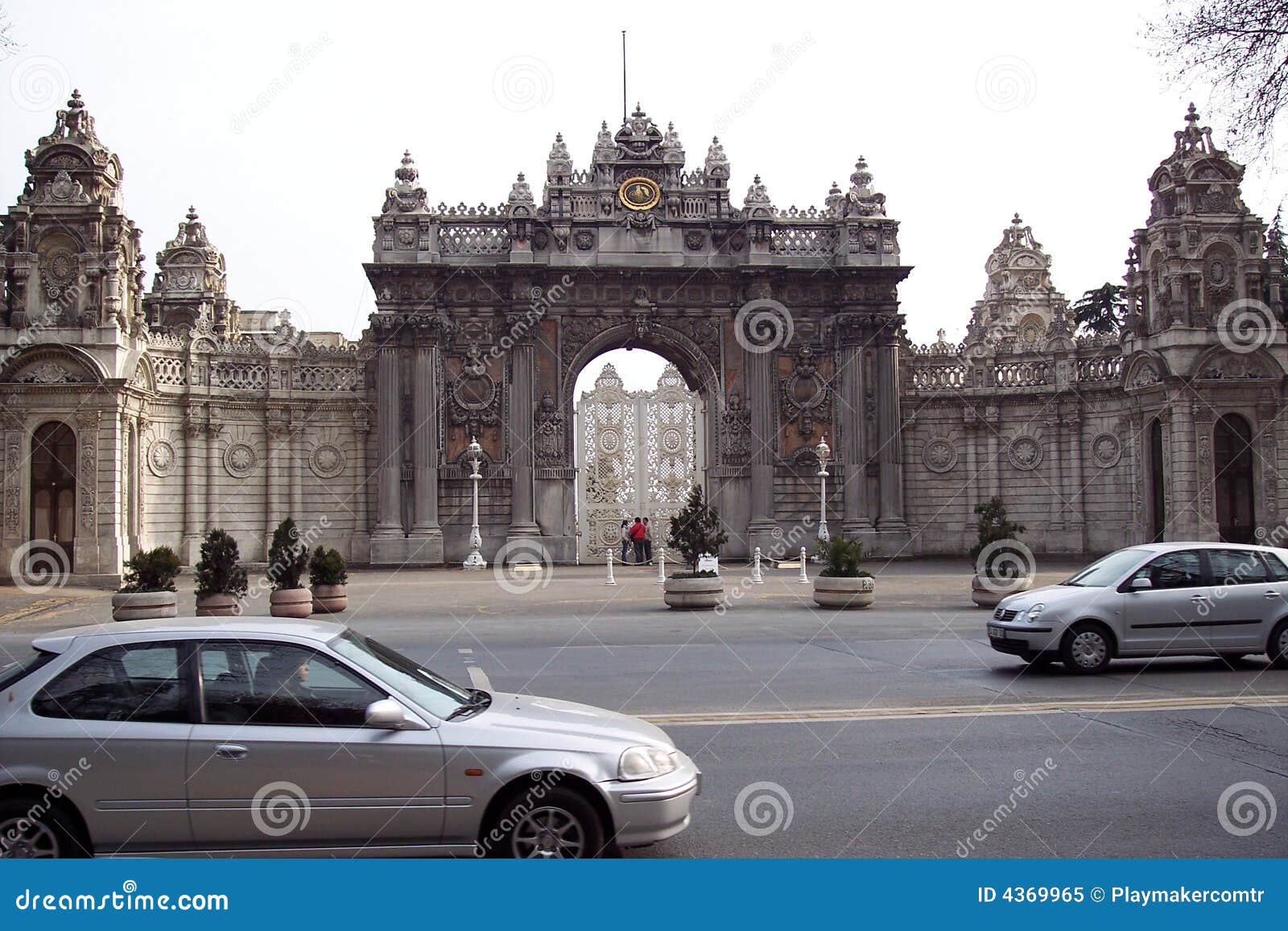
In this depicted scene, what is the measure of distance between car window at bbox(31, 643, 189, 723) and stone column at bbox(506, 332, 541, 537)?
2909 cm

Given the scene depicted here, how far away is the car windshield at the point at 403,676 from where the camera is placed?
21.6 feet

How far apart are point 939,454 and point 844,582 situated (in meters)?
17.5

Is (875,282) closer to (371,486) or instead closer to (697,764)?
(371,486)

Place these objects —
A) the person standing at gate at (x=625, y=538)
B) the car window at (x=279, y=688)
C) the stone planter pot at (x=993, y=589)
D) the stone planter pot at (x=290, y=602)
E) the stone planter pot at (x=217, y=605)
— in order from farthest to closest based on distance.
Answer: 1. the person standing at gate at (x=625, y=538)
2. the stone planter pot at (x=993, y=589)
3. the stone planter pot at (x=290, y=602)
4. the stone planter pot at (x=217, y=605)
5. the car window at (x=279, y=688)

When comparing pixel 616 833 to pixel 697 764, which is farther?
pixel 697 764

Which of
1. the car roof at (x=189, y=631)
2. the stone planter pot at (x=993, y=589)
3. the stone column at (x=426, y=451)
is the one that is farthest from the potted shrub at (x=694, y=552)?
the car roof at (x=189, y=631)

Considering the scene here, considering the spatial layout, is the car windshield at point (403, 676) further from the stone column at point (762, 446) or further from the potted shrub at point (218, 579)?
the stone column at point (762, 446)

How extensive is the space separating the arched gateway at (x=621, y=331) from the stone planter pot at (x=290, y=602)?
14.6 metres

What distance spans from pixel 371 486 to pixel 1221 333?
998 inches

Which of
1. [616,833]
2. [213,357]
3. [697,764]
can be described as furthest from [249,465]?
[616,833]

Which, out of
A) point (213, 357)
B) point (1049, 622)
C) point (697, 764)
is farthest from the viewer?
point (213, 357)

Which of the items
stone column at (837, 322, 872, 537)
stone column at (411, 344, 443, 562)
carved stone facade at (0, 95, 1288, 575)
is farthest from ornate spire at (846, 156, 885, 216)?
stone column at (411, 344, 443, 562)

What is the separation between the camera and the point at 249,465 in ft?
118

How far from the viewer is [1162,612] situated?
45.8 feet
